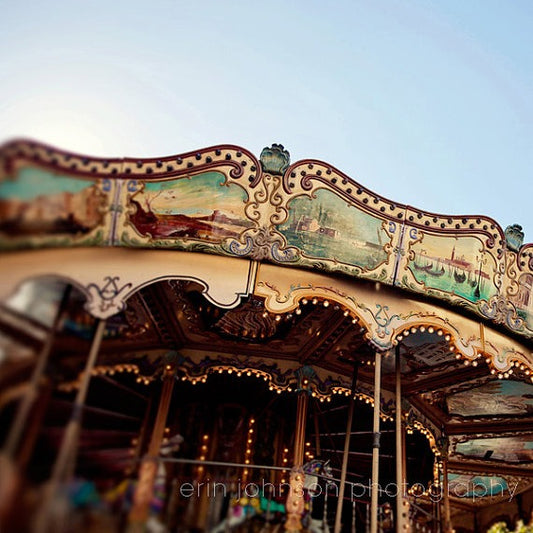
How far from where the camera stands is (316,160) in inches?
253

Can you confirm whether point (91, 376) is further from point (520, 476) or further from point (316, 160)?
point (520, 476)

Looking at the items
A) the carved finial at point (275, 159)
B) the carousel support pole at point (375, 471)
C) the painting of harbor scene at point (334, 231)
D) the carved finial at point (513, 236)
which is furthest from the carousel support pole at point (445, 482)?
the carved finial at point (275, 159)

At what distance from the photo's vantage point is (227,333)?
843 cm

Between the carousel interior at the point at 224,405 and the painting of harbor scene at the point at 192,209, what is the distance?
117 cm

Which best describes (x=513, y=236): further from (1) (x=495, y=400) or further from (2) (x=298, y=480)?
(2) (x=298, y=480)

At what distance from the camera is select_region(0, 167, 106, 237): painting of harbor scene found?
14.1 ft

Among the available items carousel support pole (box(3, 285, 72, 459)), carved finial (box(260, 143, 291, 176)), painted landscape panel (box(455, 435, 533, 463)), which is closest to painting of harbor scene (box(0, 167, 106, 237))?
carousel support pole (box(3, 285, 72, 459))

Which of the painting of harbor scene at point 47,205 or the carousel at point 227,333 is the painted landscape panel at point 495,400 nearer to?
the carousel at point 227,333

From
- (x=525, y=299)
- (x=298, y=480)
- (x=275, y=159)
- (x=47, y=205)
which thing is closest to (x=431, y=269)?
(x=525, y=299)

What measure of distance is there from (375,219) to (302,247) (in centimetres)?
98

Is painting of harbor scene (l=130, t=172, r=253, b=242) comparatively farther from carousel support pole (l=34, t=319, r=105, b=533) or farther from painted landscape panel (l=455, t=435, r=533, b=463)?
painted landscape panel (l=455, t=435, r=533, b=463)

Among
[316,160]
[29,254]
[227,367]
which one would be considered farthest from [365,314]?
[29,254]

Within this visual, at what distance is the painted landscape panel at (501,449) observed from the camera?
1051cm

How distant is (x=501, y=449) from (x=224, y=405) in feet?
19.7
